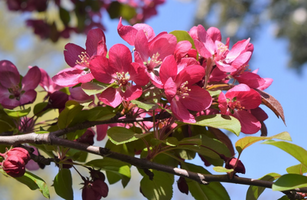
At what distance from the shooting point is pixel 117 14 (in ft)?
8.59

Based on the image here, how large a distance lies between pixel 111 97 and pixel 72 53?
165 mm

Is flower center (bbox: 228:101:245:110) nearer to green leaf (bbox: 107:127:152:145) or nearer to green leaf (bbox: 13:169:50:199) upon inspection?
green leaf (bbox: 107:127:152:145)

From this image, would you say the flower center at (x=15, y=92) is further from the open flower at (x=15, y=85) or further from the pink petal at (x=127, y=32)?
the pink petal at (x=127, y=32)

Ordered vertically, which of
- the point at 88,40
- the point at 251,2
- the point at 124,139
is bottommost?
the point at 124,139

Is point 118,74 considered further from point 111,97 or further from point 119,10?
point 119,10

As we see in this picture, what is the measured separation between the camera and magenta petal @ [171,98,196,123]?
56cm

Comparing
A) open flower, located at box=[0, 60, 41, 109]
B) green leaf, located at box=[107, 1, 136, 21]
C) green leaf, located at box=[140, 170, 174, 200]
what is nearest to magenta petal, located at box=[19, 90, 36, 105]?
open flower, located at box=[0, 60, 41, 109]

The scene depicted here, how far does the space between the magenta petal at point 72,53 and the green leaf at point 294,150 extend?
433 millimetres

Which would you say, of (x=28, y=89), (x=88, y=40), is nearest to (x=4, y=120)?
(x=28, y=89)

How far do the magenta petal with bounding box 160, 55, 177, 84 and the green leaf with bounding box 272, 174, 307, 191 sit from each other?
0.84ft

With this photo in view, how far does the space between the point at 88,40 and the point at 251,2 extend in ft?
15.3

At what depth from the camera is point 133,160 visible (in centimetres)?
59

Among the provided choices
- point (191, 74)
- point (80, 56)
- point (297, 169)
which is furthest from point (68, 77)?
point (297, 169)

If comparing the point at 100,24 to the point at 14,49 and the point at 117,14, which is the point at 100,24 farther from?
the point at 14,49
